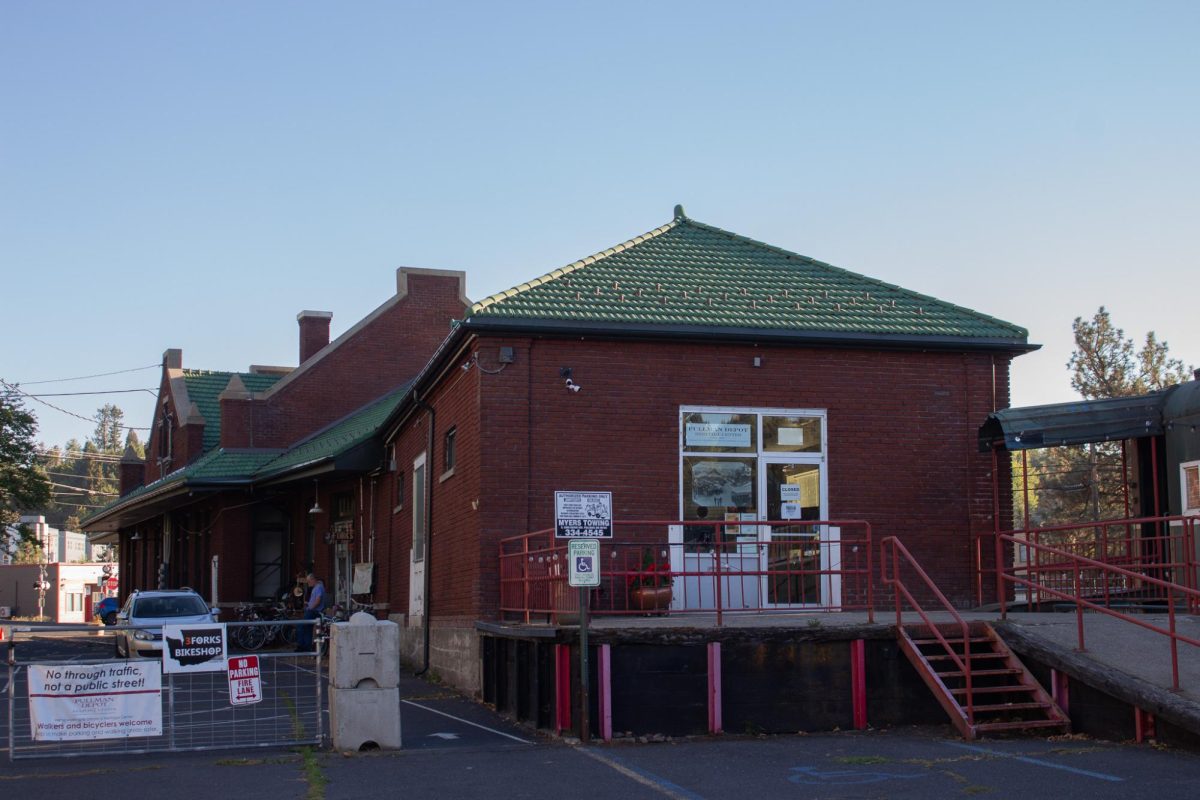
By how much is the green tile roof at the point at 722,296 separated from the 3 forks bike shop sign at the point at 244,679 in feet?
18.4

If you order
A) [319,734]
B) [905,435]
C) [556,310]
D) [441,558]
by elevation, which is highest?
[556,310]

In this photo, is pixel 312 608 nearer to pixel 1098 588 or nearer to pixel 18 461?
pixel 1098 588

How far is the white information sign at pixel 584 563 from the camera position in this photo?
1238 cm

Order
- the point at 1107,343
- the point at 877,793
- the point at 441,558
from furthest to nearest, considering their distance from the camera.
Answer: the point at 1107,343, the point at 441,558, the point at 877,793

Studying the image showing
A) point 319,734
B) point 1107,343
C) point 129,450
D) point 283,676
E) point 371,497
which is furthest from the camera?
point 129,450

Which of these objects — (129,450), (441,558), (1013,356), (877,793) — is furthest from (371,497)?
(129,450)

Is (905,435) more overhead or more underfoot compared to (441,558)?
more overhead

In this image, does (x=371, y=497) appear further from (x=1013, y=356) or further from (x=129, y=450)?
(x=129, y=450)

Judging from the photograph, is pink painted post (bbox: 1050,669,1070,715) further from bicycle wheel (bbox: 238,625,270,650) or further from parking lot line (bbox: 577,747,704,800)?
bicycle wheel (bbox: 238,625,270,650)

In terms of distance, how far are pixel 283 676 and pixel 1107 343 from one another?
39.4 metres

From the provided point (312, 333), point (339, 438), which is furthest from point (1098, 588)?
point (312, 333)

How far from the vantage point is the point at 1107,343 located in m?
47.2

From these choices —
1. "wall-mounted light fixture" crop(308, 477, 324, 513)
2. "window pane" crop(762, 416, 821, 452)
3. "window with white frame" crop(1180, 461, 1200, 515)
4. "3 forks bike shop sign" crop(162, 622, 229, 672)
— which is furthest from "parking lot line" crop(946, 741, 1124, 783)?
"wall-mounted light fixture" crop(308, 477, 324, 513)

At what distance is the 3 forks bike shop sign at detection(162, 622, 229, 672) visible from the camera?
42.1 feet
